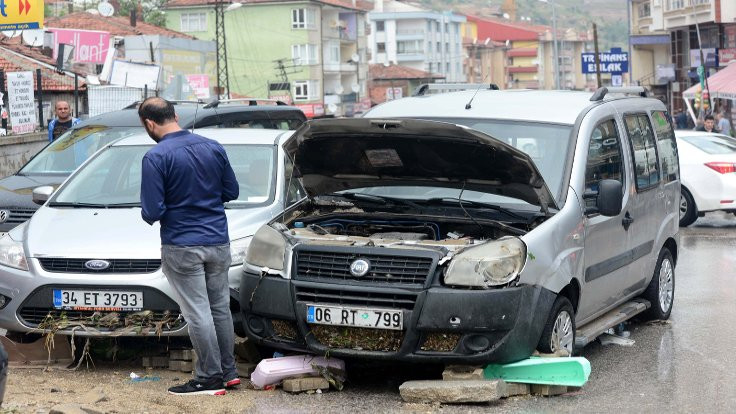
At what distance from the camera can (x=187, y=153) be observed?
281 inches

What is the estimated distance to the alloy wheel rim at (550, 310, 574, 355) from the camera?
7438 mm

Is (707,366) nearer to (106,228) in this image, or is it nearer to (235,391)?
(235,391)

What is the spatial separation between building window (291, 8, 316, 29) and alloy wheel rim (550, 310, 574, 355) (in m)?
92.7

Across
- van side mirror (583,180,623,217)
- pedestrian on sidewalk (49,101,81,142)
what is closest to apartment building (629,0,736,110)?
pedestrian on sidewalk (49,101,81,142)

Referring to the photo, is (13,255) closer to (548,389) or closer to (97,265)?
(97,265)

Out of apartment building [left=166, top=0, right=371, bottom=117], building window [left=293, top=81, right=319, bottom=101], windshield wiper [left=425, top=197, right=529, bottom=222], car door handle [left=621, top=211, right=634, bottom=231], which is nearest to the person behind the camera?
windshield wiper [left=425, top=197, right=529, bottom=222]

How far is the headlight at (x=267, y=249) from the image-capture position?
7.48 m

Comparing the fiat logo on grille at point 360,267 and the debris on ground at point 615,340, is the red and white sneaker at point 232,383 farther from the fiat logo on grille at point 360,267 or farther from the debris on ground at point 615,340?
the debris on ground at point 615,340

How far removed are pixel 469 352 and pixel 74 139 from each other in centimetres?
826

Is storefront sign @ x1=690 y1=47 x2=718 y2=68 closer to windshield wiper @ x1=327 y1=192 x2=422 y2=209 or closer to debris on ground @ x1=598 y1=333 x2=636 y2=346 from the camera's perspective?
debris on ground @ x1=598 y1=333 x2=636 y2=346

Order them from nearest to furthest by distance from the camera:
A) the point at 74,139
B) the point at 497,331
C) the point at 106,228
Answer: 1. the point at 497,331
2. the point at 106,228
3. the point at 74,139

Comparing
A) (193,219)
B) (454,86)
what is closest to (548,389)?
(193,219)

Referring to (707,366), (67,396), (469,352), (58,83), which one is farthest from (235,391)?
(58,83)

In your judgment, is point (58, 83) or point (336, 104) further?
point (336, 104)
